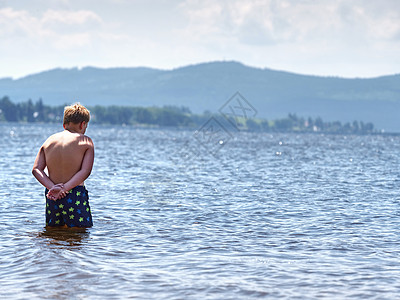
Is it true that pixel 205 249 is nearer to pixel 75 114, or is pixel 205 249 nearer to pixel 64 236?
→ pixel 64 236

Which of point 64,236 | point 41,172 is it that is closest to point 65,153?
point 41,172

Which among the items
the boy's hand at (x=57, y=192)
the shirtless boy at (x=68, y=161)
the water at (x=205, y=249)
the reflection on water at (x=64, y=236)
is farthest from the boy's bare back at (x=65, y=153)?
the water at (x=205, y=249)

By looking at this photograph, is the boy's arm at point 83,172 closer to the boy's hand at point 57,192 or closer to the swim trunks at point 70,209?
the boy's hand at point 57,192

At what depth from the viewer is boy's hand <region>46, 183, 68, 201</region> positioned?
12164 millimetres

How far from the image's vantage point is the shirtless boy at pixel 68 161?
12.2 meters

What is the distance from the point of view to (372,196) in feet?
80.1

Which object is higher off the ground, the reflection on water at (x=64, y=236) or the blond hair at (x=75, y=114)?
the blond hair at (x=75, y=114)

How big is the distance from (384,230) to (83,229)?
24.3 feet

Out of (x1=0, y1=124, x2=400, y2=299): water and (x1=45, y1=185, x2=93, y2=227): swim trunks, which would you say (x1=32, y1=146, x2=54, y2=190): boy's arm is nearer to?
(x1=45, y1=185, x2=93, y2=227): swim trunks

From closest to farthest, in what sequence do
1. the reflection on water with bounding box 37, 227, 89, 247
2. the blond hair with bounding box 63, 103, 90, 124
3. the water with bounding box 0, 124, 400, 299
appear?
the water with bounding box 0, 124, 400, 299 < the blond hair with bounding box 63, 103, 90, 124 < the reflection on water with bounding box 37, 227, 89, 247

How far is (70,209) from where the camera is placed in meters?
12.6

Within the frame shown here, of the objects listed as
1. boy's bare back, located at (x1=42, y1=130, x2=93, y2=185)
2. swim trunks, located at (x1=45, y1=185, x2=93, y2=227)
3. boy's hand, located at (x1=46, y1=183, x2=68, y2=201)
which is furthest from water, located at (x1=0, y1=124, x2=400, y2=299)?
boy's bare back, located at (x1=42, y1=130, x2=93, y2=185)

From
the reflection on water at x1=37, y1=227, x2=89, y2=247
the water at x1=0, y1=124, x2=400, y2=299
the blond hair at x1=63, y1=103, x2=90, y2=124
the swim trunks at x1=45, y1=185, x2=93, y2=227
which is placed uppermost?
the blond hair at x1=63, y1=103, x2=90, y2=124

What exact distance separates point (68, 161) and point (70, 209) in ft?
3.55
